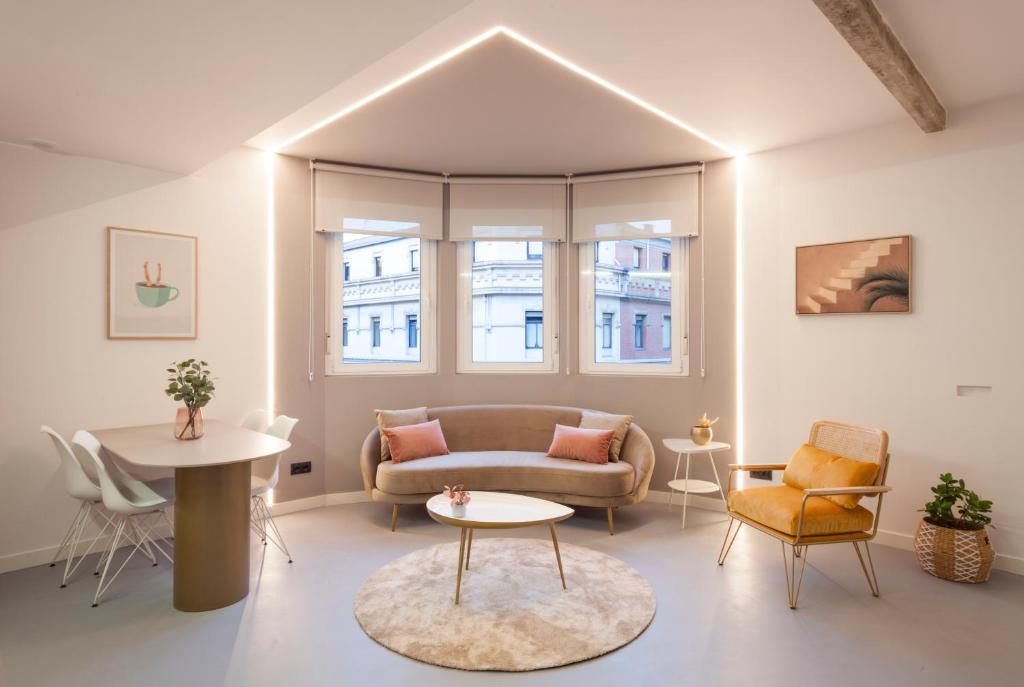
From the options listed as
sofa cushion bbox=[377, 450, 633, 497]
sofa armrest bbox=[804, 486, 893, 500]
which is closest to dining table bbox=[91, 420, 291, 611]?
sofa cushion bbox=[377, 450, 633, 497]

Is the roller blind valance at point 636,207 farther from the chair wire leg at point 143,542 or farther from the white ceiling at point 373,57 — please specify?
the chair wire leg at point 143,542

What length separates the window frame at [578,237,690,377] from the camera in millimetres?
5297

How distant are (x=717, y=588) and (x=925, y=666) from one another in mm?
1035

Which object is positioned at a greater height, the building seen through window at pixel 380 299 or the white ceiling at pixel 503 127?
the white ceiling at pixel 503 127

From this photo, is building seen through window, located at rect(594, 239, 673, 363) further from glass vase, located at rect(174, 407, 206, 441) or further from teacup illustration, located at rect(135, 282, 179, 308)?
teacup illustration, located at rect(135, 282, 179, 308)

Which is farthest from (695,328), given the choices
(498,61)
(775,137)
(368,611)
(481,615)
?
(368,611)

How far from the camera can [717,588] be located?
3383 mm

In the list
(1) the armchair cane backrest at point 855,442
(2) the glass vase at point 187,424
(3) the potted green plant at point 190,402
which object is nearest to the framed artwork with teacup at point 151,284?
(3) the potted green plant at point 190,402

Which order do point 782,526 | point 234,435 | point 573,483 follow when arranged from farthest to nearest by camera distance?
point 573,483, point 234,435, point 782,526

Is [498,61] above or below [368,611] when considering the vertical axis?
above

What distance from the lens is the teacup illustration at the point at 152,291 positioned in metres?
4.20

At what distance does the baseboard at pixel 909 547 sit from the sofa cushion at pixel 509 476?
1824 mm

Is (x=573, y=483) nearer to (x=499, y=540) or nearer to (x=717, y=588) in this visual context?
(x=499, y=540)

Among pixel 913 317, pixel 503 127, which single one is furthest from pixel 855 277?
pixel 503 127
